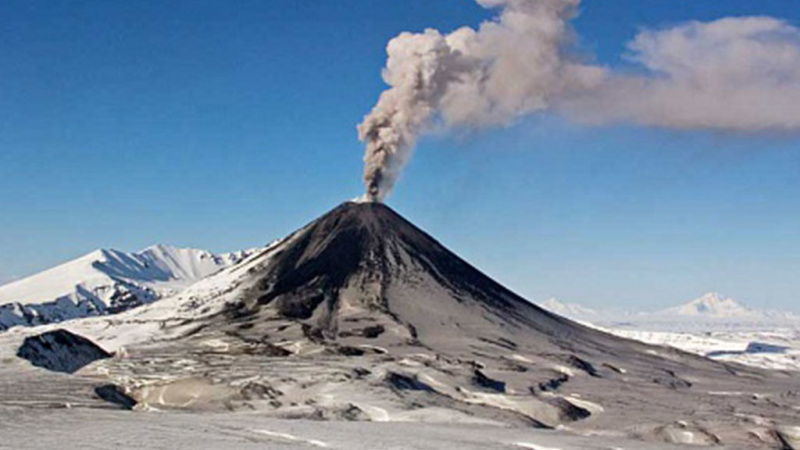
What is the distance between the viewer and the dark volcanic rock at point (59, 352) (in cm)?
9425

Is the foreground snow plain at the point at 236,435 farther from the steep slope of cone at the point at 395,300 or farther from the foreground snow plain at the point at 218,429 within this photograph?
the steep slope of cone at the point at 395,300

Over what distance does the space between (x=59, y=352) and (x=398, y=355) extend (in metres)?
38.7

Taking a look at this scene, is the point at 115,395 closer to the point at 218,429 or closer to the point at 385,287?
the point at 218,429

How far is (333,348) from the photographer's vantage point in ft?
372

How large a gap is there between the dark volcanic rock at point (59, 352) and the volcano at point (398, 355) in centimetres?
344

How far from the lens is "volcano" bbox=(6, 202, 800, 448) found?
7744 cm

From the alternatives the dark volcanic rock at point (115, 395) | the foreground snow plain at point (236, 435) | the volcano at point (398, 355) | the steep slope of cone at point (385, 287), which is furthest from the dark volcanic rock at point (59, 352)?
the foreground snow plain at point (236, 435)

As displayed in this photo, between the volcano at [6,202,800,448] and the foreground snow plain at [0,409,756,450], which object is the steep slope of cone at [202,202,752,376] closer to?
the volcano at [6,202,800,448]

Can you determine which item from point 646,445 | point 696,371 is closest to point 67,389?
point 646,445

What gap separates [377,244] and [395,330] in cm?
3440

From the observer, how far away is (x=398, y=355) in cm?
11019

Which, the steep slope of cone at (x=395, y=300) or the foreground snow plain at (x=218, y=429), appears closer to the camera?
the foreground snow plain at (x=218, y=429)

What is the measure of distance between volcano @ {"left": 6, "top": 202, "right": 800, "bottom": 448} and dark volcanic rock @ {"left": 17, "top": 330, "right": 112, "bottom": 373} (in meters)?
3.44

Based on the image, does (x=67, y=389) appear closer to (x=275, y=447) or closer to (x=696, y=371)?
(x=275, y=447)
